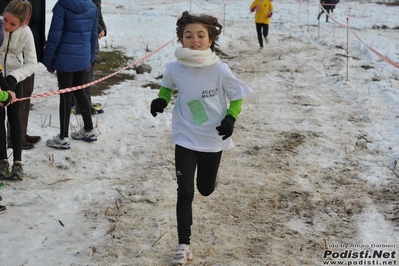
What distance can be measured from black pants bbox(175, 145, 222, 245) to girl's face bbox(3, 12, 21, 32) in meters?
2.21

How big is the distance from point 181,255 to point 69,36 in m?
3.28

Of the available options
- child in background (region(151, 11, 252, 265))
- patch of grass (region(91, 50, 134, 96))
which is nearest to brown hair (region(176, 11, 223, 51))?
child in background (region(151, 11, 252, 265))

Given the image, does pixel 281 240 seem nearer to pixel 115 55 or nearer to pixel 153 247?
pixel 153 247

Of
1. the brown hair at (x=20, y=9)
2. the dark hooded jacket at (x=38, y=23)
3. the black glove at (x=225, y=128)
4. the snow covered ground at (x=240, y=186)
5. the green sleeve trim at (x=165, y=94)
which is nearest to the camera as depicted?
the black glove at (x=225, y=128)

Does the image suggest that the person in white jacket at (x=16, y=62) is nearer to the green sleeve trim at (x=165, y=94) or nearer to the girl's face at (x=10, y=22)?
the girl's face at (x=10, y=22)

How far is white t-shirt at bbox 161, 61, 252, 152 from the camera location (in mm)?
3828

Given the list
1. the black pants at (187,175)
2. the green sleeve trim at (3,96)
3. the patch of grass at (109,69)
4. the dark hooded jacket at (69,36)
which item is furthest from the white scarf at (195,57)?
the patch of grass at (109,69)

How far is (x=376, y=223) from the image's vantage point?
180 inches

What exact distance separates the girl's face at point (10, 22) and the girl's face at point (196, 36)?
1970 millimetres

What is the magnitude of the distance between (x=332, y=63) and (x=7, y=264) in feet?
32.1

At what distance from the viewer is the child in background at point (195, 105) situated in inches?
149

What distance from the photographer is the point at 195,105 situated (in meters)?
3.83

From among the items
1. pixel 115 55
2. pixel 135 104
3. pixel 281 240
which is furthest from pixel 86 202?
pixel 115 55

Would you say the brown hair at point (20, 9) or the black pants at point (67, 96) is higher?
the brown hair at point (20, 9)
